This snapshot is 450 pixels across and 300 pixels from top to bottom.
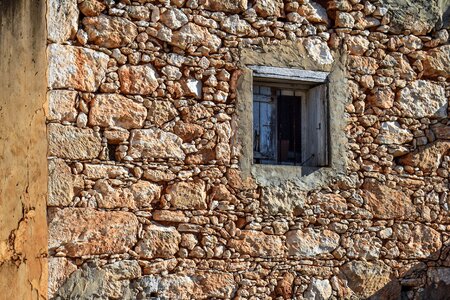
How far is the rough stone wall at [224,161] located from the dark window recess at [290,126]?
0.25 metres

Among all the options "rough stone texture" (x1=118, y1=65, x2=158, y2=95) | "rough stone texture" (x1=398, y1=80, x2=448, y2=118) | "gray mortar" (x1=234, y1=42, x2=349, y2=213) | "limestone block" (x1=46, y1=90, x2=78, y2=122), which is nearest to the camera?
"limestone block" (x1=46, y1=90, x2=78, y2=122)

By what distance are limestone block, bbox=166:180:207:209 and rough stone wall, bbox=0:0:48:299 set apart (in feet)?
3.38

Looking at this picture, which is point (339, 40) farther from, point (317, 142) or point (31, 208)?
point (31, 208)

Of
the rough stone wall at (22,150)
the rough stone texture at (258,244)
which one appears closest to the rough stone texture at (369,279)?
the rough stone texture at (258,244)

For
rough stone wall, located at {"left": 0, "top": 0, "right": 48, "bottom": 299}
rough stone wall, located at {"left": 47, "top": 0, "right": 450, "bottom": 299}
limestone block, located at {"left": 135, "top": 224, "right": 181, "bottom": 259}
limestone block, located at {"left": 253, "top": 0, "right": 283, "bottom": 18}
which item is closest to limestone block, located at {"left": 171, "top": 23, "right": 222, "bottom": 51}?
rough stone wall, located at {"left": 47, "top": 0, "right": 450, "bottom": 299}

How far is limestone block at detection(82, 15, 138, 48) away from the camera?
7.70 m

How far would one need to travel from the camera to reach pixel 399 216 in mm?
8531

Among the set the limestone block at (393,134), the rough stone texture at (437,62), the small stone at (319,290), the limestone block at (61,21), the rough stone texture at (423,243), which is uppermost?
the limestone block at (61,21)

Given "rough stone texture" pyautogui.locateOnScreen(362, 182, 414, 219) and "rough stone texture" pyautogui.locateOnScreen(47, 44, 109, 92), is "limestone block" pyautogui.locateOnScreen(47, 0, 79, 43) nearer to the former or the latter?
"rough stone texture" pyautogui.locateOnScreen(47, 44, 109, 92)

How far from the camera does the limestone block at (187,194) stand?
780cm

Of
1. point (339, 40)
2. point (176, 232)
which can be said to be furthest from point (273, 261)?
point (339, 40)

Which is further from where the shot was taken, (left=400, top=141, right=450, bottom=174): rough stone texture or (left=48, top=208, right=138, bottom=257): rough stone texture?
(left=400, top=141, right=450, bottom=174): rough stone texture

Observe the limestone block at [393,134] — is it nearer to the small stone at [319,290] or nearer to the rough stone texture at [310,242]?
the rough stone texture at [310,242]

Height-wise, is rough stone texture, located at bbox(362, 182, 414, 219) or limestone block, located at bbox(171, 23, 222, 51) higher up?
limestone block, located at bbox(171, 23, 222, 51)
